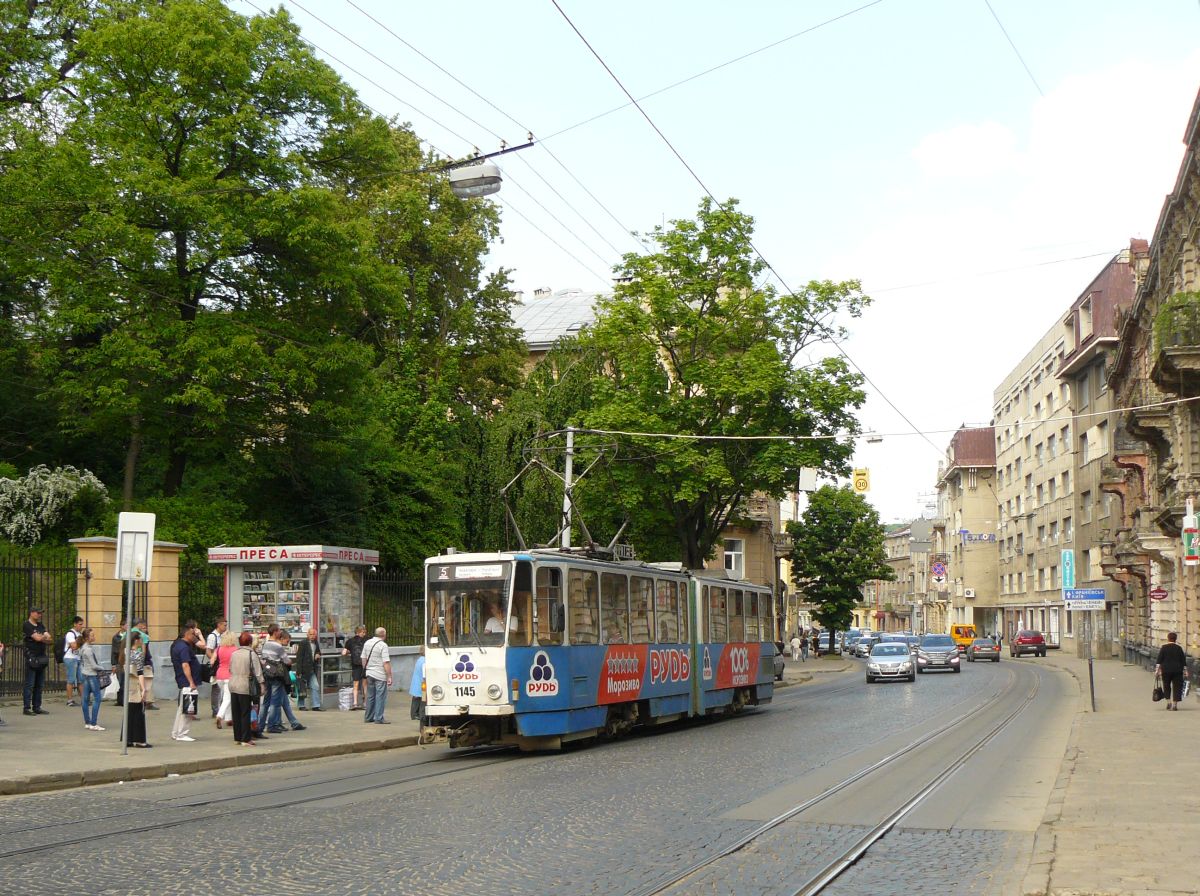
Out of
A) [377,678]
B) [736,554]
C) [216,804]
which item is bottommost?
[216,804]

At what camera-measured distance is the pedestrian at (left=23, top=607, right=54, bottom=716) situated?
69.3 ft

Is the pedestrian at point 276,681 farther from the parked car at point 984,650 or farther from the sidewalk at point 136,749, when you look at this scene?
Answer: the parked car at point 984,650

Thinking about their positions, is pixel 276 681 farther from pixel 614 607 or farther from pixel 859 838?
pixel 859 838

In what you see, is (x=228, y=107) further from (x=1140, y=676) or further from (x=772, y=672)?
(x=1140, y=676)

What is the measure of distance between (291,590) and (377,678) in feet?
11.5

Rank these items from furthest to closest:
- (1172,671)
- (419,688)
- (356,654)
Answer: (1172,671), (356,654), (419,688)

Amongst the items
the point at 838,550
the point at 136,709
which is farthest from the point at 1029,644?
the point at 136,709

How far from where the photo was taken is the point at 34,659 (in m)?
21.2

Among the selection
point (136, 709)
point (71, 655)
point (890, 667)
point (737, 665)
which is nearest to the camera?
point (136, 709)

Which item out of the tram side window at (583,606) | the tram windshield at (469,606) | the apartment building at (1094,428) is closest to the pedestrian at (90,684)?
the tram windshield at (469,606)

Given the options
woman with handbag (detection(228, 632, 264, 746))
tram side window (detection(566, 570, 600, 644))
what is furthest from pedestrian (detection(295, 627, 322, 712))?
tram side window (detection(566, 570, 600, 644))

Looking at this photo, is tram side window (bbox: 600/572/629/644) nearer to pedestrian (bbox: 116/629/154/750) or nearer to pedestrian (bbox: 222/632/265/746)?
pedestrian (bbox: 222/632/265/746)

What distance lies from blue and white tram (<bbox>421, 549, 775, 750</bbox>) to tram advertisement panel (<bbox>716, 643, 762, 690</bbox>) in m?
3.16

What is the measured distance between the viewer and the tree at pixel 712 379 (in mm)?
37344
